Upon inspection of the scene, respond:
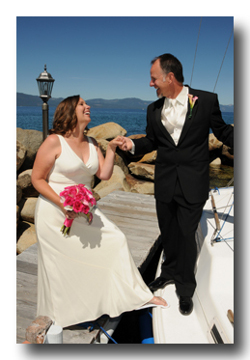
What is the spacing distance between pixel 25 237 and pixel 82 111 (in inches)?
157

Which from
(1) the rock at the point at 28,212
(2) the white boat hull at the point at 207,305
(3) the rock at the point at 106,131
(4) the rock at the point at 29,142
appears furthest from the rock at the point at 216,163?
(2) the white boat hull at the point at 207,305

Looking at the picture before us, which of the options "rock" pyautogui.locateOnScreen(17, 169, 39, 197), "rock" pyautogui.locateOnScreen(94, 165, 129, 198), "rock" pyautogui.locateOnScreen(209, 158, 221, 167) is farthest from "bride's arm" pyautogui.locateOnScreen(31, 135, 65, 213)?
"rock" pyautogui.locateOnScreen(209, 158, 221, 167)

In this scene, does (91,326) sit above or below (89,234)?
below

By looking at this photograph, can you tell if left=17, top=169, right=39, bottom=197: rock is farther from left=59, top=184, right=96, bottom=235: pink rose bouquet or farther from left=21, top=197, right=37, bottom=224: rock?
left=59, top=184, right=96, bottom=235: pink rose bouquet

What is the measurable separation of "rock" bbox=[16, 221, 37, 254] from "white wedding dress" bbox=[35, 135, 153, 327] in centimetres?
335

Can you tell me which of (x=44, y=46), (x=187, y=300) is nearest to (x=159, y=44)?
(x=44, y=46)

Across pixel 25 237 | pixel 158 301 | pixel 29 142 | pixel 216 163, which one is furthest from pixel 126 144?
pixel 216 163

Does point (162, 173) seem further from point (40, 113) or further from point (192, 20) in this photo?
point (40, 113)

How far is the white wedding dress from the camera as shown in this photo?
7.77ft

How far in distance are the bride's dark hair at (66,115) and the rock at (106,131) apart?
8.86m

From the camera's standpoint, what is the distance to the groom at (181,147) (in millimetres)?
2422

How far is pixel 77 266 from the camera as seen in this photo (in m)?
2.39

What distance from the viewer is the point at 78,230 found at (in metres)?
2.41

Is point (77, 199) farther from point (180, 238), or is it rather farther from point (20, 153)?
point (20, 153)
